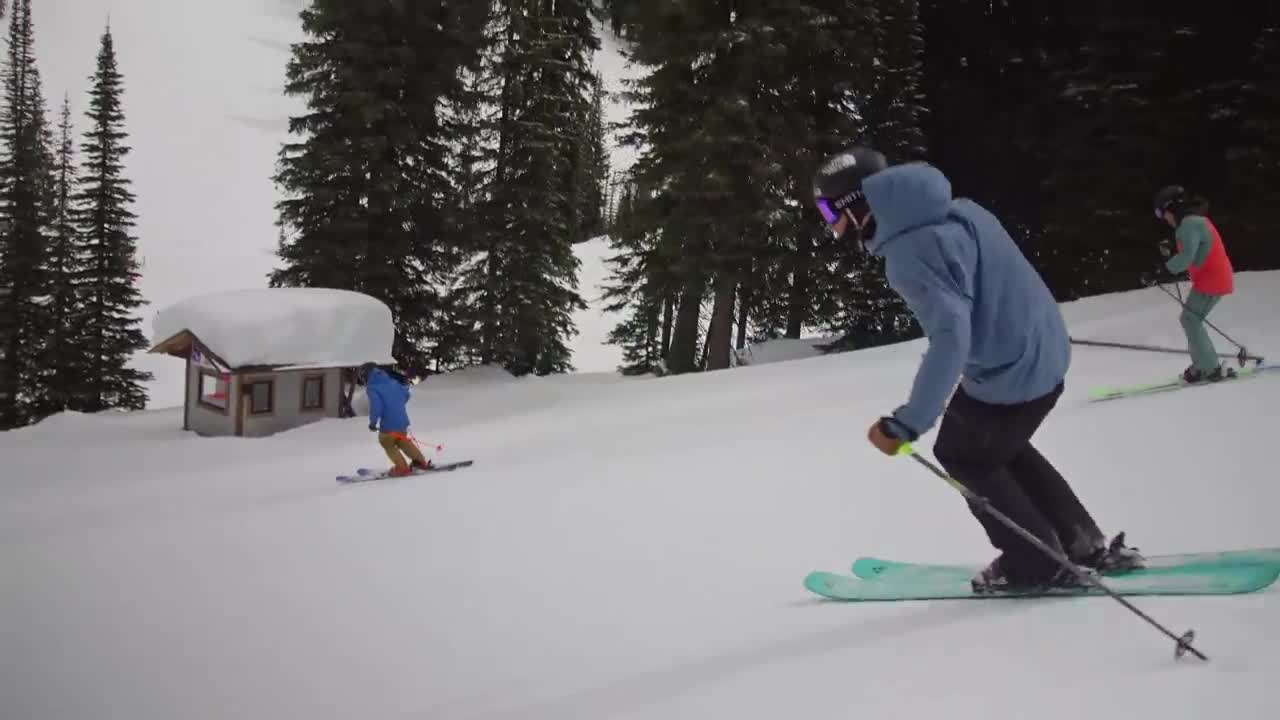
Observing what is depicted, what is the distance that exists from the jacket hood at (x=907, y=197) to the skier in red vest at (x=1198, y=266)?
5.38 meters

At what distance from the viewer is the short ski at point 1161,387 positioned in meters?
7.47

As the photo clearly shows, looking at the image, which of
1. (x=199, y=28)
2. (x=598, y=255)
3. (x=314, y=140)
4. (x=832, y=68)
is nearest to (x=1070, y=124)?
(x=832, y=68)

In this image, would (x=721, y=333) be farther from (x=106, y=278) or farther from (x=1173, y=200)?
(x=106, y=278)

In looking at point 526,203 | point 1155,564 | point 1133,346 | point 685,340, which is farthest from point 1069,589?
point 526,203

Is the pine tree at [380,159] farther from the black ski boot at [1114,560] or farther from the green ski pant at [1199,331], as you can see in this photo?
the black ski boot at [1114,560]

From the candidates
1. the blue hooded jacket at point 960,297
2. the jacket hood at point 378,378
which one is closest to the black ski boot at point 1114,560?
the blue hooded jacket at point 960,297

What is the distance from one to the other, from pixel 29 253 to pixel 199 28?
249 feet

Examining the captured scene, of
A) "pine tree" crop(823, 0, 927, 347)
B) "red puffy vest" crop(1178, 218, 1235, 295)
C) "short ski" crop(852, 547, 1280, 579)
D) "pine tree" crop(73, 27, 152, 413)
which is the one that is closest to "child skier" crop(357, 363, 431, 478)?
"short ski" crop(852, 547, 1280, 579)

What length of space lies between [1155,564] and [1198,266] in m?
5.00

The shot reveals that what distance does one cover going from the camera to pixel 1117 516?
4.70 m

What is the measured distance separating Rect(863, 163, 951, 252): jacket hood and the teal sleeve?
540 centimetres

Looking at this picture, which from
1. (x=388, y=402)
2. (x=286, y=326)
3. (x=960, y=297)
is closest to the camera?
(x=960, y=297)

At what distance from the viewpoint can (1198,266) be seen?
738 centimetres

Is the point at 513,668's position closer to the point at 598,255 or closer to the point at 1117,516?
the point at 1117,516
